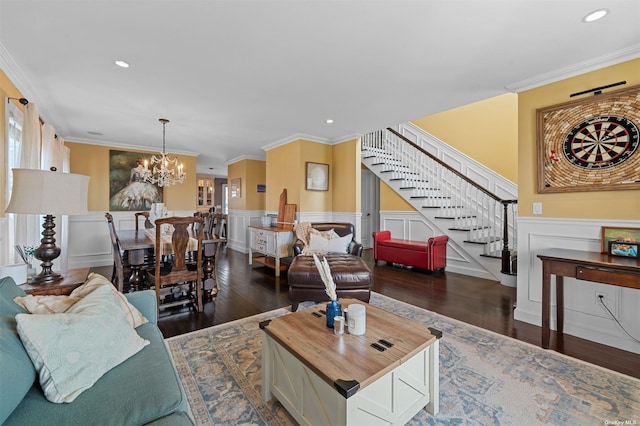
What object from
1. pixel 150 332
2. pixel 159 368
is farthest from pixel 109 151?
pixel 159 368

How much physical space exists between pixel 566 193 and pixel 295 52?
9.48 feet

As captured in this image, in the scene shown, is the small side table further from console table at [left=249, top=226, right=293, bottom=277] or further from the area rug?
console table at [left=249, top=226, right=293, bottom=277]

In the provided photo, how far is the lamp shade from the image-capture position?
176 centimetres

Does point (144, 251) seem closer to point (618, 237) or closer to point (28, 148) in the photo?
point (28, 148)

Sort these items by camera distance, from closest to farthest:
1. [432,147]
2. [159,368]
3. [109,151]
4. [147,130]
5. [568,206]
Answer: [159,368] < [568,206] < [147,130] < [109,151] < [432,147]

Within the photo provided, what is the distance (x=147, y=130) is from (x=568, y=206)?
6003 millimetres

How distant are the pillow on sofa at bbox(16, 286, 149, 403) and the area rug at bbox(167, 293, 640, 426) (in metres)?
0.66

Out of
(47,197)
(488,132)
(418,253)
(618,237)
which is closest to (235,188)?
(418,253)

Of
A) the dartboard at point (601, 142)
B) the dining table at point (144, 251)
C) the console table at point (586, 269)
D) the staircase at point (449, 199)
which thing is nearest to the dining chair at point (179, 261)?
the dining table at point (144, 251)

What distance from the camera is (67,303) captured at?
137cm

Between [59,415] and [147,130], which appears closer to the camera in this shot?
[59,415]

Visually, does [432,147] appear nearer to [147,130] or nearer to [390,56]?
[390,56]

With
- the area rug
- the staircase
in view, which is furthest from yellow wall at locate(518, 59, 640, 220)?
the area rug

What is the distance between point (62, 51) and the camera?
7.66 ft
